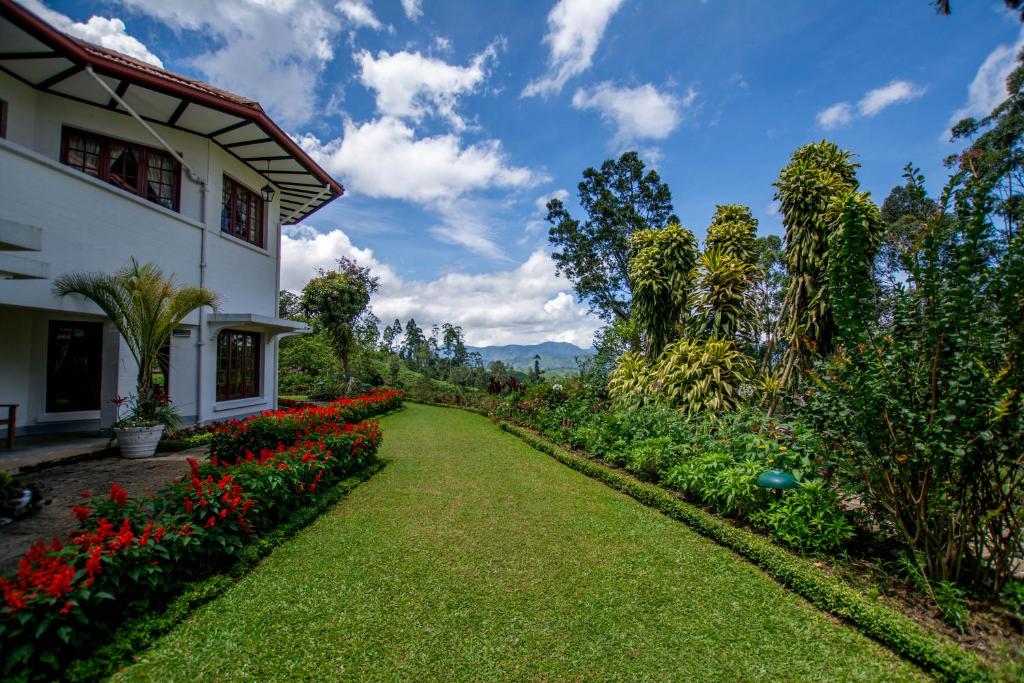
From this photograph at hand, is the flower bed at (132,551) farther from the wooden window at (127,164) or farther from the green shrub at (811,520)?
the wooden window at (127,164)

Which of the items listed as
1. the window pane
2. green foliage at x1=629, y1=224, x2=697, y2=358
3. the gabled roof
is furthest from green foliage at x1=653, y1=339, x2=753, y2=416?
the window pane

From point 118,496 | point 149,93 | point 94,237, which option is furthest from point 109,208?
point 118,496

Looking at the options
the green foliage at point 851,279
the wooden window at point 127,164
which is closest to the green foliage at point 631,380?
the green foliage at point 851,279

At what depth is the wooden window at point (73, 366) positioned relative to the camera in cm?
759

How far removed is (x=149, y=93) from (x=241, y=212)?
3440 millimetres

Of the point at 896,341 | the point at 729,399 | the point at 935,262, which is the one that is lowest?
the point at 729,399

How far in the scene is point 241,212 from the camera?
10.7 m

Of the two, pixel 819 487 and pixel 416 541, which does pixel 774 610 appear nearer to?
pixel 819 487

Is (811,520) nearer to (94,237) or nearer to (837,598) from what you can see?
(837,598)

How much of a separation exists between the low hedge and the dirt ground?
5.78 m

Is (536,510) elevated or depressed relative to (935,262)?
depressed

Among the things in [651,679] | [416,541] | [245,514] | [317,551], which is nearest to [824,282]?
[651,679]

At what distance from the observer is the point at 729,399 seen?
277 inches

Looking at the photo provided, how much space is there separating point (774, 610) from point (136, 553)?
4366 mm
